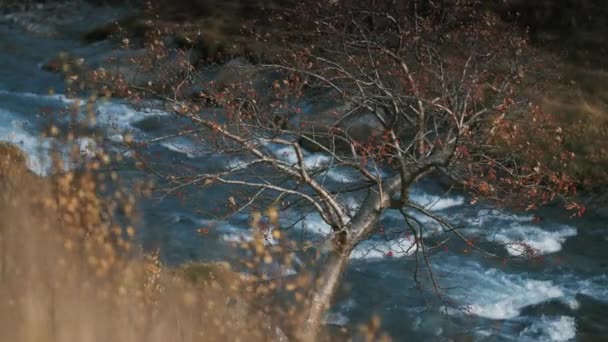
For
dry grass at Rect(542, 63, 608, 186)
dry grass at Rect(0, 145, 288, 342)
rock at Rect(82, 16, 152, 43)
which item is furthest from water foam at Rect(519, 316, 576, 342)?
rock at Rect(82, 16, 152, 43)

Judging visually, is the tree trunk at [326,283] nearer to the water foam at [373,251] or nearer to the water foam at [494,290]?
the water foam at [494,290]

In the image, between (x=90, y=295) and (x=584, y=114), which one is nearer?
(x=90, y=295)

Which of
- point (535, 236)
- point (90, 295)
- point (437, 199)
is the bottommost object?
point (437, 199)

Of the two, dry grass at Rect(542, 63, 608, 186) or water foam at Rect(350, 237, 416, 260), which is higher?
water foam at Rect(350, 237, 416, 260)

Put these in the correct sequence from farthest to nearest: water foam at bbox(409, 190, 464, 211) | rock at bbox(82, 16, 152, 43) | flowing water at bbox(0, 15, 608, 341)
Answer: rock at bbox(82, 16, 152, 43) → water foam at bbox(409, 190, 464, 211) → flowing water at bbox(0, 15, 608, 341)

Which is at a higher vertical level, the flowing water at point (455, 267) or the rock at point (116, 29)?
the flowing water at point (455, 267)

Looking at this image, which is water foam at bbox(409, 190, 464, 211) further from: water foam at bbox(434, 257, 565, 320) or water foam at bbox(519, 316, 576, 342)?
water foam at bbox(519, 316, 576, 342)

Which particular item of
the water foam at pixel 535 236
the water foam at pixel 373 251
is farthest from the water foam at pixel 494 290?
the water foam at pixel 535 236

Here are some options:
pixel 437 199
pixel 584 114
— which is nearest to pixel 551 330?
pixel 437 199

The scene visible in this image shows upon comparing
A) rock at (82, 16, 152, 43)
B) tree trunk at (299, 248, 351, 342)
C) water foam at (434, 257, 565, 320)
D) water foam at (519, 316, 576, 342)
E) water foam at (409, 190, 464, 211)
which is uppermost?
tree trunk at (299, 248, 351, 342)

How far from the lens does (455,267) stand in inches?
594

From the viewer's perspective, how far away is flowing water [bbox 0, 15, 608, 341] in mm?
12852

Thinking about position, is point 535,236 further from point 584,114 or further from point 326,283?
point 326,283

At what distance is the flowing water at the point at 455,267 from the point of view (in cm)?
1285
